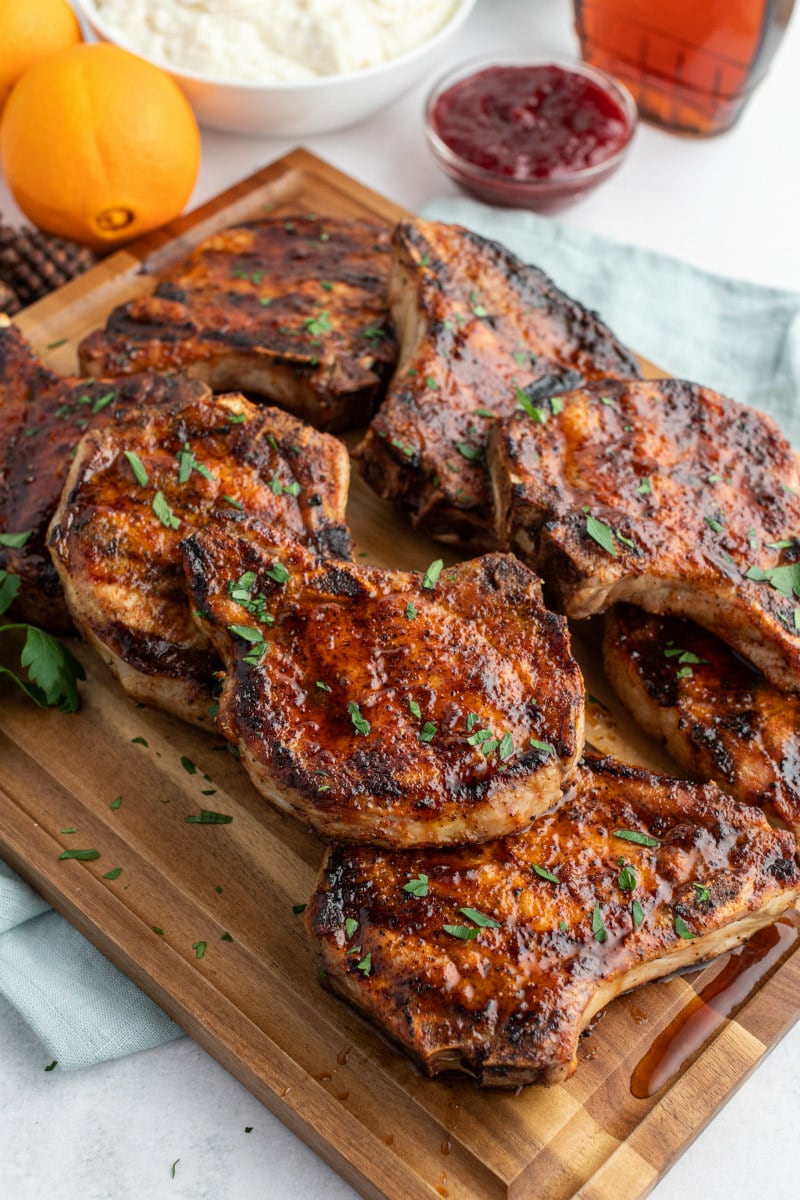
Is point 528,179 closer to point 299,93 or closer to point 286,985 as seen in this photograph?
point 299,93

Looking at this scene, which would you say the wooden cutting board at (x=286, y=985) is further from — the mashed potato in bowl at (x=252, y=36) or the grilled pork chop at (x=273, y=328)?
the mashed potato in bowl at (x=252, y=36)

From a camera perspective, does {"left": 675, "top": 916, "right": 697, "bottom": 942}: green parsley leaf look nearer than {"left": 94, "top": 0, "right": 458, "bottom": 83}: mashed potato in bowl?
Yes

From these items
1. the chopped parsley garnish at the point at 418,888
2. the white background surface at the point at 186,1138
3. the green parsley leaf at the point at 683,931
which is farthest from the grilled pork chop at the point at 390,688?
the white background surface at the point at 186,1138

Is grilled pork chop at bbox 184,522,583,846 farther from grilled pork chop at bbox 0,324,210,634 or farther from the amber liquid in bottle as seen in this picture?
the amber liquid in bottle

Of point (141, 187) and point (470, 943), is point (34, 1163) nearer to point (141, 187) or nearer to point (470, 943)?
point (470, 943)

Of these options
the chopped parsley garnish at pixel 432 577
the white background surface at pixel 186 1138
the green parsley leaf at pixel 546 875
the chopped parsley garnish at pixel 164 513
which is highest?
the chopped parsley garnish at pixel 432 577

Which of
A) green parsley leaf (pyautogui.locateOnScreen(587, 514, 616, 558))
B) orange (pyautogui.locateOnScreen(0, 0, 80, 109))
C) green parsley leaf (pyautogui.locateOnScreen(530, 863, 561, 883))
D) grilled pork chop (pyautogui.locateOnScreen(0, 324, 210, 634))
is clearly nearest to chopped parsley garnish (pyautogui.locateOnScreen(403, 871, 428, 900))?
green parsley leaf (pyautogui.locateOnScreen(530, 863, 561, 883))

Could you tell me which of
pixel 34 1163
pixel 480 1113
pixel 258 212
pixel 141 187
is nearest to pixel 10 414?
pixel 141 187
